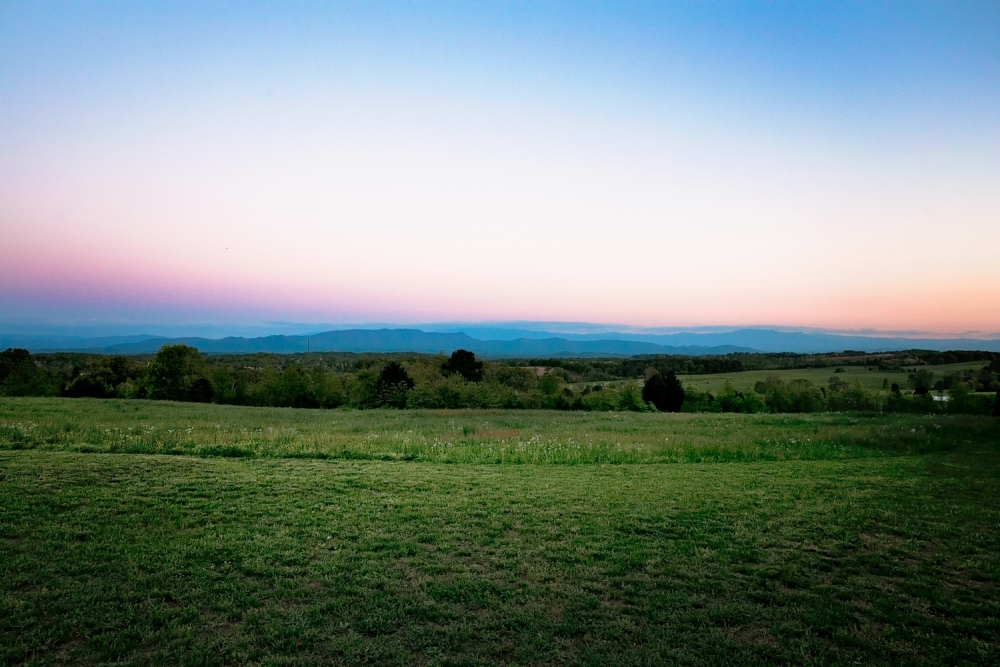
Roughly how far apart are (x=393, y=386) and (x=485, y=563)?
192 ft

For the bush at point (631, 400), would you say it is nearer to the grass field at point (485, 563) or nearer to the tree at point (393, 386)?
the tree at point (393, 386)

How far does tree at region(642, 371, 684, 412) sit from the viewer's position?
77.6 metres

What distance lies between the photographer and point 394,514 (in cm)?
988

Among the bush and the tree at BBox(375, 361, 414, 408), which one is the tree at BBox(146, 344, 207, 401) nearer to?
the tree at BBox(375, 361, 414, 408)

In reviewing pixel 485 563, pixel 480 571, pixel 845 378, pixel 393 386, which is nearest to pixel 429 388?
pixel 393 386

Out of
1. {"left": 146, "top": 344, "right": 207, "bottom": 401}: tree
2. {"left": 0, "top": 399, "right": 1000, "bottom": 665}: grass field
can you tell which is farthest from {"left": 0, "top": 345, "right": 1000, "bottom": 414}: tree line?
{"left": 0, "top": 399, "right": 1000, "bottom": 665}: grass field

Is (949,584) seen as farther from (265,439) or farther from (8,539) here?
(265,439)

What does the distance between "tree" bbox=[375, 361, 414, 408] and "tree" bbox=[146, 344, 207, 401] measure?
2290 centimetres

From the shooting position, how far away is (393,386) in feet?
212

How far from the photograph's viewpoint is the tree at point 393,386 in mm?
63188

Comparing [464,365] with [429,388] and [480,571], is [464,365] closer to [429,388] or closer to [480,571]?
[429,388]

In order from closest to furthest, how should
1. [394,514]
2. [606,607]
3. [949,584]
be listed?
[606,607] < [949,584] < [394,514]

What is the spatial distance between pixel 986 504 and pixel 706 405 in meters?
70.9

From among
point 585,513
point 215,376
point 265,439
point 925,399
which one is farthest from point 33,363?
point 925,399
